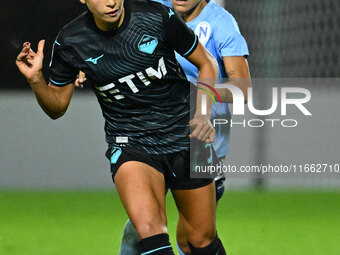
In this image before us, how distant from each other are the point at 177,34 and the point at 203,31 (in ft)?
2.63

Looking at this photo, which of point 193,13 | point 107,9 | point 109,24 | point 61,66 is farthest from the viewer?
point 193,13

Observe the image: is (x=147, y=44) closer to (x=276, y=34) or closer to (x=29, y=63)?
(x=29, y=63)

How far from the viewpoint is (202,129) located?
→ 4.17 metres

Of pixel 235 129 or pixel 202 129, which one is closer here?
pixel 202 129

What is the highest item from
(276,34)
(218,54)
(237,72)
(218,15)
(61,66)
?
(218,15)

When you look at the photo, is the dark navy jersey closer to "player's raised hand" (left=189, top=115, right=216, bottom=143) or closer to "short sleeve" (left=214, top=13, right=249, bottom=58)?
"player's raised hand" (left=189, top=115, right=216, bottom=143)

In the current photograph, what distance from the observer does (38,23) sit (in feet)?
31.0

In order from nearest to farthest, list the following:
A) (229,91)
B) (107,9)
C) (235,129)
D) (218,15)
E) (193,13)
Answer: (107,9) → (229,91) → (218,15) → (193,13) → (235,129)

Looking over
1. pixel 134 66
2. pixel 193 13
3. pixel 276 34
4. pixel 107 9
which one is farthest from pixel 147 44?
pixel 276 34

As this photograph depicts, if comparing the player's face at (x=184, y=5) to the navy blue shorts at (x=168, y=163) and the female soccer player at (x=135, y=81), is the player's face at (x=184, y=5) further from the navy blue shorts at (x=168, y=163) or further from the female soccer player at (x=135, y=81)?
the navy blue shorts at (x=168, y=163)

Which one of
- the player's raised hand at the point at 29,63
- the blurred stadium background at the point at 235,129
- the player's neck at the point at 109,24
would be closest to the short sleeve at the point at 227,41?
the player's neck at the point at 109,24

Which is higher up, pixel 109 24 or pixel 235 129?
pixel 109 24

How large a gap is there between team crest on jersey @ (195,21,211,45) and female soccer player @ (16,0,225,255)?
612mm

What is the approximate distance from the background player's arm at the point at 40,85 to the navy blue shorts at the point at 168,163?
0.36m
